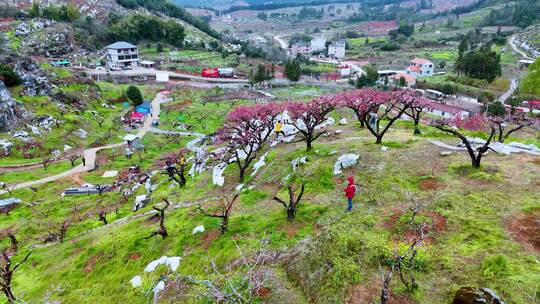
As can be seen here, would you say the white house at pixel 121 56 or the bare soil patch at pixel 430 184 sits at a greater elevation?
the white house at pixel 121 56

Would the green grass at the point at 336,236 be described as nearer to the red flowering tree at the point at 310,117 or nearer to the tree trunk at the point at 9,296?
the red flowering tree at the point at 310,117

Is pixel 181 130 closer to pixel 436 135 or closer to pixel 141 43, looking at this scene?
pixel 436 135

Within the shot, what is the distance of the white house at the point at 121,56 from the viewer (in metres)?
123

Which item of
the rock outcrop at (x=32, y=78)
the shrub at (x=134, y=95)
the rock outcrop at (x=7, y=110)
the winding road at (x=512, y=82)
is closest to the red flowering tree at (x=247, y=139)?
the rock outcrop at (x=7, y=110)

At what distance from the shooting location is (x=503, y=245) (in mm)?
18031

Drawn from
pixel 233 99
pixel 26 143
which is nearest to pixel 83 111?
pixel 26 143

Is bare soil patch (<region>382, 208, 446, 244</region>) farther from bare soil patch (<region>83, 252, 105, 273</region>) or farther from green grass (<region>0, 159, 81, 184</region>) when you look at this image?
green grass (<region>0, 159, 81, 184</region>)

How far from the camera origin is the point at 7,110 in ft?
205

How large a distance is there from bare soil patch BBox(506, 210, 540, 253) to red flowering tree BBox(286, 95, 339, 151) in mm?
19544

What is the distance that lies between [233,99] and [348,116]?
131 feet

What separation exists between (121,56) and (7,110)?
6749 cm

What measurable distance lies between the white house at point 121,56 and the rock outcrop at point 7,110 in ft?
191

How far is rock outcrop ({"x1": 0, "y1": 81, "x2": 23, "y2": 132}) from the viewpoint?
6075 cm

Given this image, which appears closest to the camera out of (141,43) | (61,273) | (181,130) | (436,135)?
(61,273)
